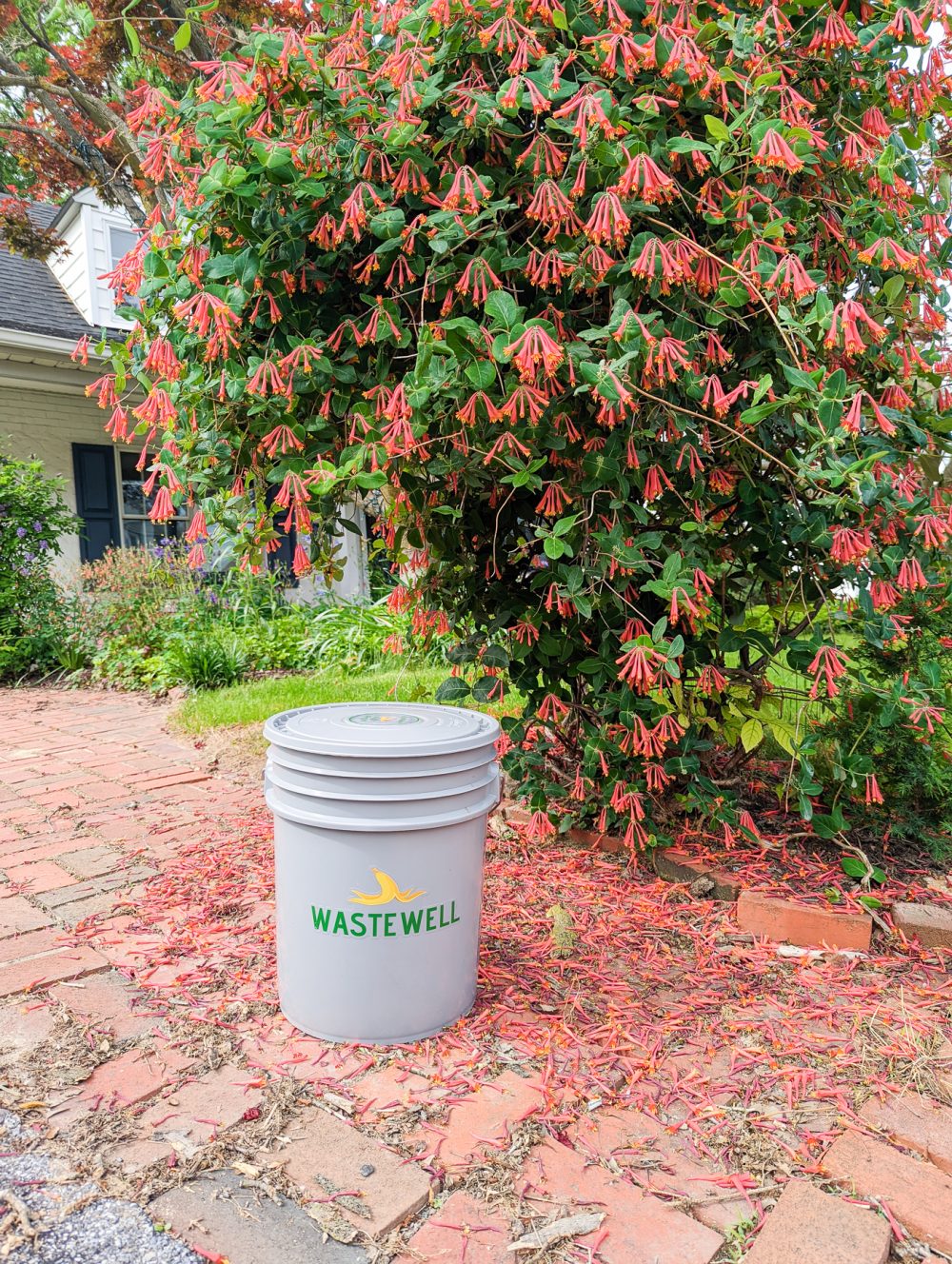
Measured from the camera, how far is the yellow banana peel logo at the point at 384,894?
2.13 meters

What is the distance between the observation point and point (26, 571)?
26.1ft

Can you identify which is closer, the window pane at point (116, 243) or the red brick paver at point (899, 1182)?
the red brick paver at point (899, 1182)

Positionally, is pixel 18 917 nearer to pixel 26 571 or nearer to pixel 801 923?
pixel 801 923

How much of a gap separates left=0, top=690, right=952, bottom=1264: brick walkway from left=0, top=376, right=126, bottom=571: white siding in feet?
25.9

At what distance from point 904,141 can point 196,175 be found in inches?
86.9

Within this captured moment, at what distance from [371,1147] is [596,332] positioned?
1954 millimetres

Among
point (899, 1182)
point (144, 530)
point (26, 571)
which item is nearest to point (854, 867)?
point (899, 1182)

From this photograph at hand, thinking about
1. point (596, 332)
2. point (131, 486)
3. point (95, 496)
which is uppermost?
point (596, 332)

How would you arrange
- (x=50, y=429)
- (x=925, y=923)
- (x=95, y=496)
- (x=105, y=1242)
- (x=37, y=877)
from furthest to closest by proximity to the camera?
(x=95, y=496)
(x=50, y=429)
(x=37, y=877)
(x=925, y=923)
(x=105, y=1242)

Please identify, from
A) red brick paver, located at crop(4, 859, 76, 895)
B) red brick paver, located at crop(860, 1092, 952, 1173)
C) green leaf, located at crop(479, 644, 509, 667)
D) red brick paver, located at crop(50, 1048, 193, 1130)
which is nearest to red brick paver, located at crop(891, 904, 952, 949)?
red brick paver, located at crop(860, 1092, 952, 1173)

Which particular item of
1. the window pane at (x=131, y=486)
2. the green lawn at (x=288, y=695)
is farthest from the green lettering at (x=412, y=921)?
the window pane at (x=131, y=486)

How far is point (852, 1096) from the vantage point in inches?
80.3

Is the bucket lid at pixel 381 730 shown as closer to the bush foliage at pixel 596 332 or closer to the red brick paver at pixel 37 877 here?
the bush foliage at pixel 596 332

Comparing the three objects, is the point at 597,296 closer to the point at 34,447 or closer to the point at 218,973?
the point at 218,973
